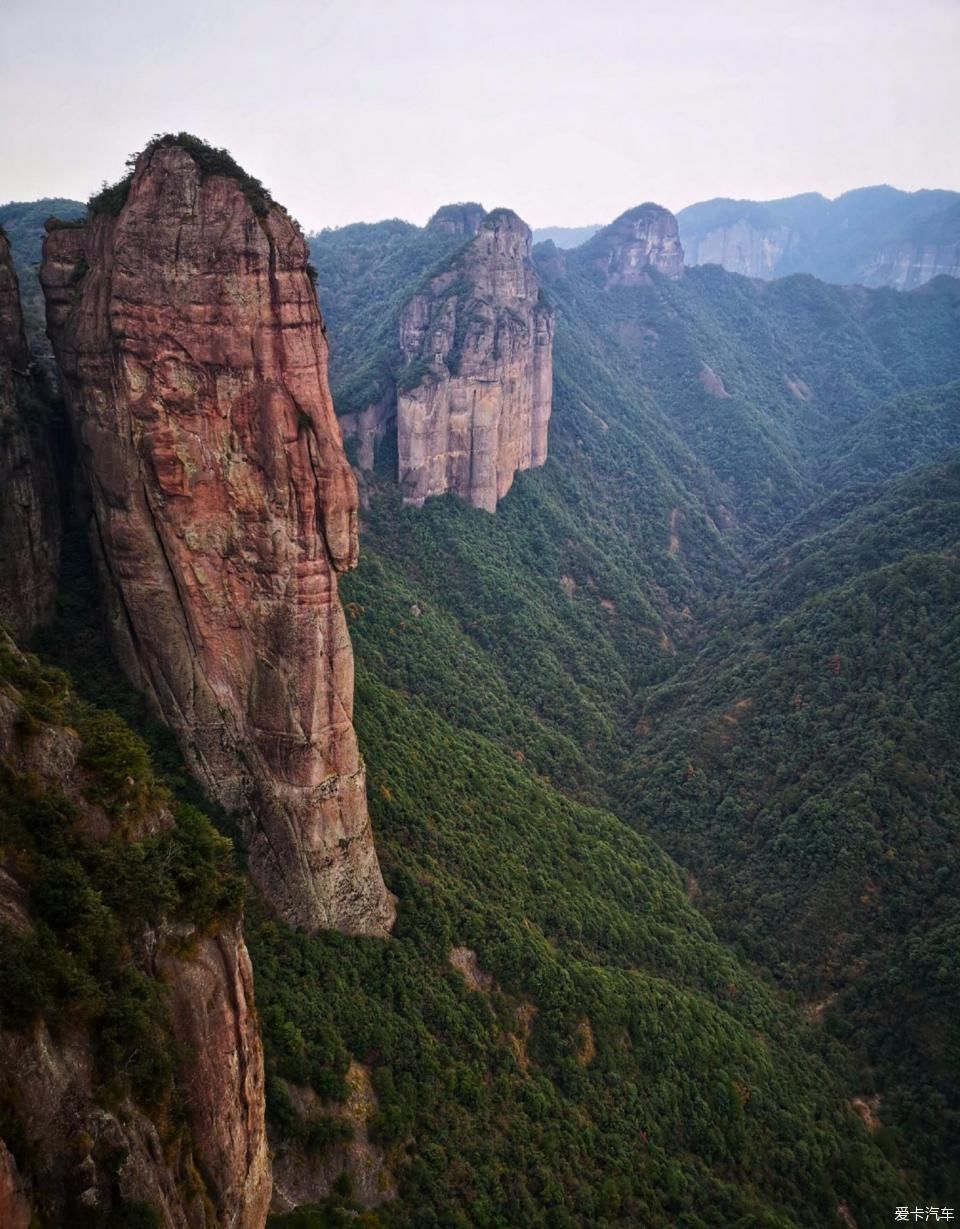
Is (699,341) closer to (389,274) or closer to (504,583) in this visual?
(389,274)

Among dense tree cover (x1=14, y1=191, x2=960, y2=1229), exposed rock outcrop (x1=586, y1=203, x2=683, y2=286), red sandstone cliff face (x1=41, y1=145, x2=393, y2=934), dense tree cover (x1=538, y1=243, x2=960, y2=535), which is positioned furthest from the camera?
exposed rock outcrop (x1=586, y1=203, x2=683, y2=286)

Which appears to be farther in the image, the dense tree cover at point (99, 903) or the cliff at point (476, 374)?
the cliff at point (476, 374)

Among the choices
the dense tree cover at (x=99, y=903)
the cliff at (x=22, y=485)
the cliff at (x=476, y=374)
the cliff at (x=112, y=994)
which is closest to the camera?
the cliff at (x=112, y=994)

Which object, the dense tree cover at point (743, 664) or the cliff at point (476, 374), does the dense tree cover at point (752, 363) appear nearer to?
the dense tree cover at point (743, 664)

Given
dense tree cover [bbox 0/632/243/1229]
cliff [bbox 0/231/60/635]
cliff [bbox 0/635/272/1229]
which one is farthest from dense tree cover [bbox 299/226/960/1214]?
cliff [bbox 0/635/272/1229]

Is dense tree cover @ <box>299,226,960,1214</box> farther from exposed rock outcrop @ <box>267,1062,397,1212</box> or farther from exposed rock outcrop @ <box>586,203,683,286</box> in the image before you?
exposed rock outcrop @ <box>586,203,683,286</box>

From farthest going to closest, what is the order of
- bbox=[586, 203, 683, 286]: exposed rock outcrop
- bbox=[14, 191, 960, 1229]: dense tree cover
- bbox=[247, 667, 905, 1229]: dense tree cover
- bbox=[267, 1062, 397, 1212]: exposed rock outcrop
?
→ bbox=[586, 203, 683, 286]: exposed rock outcrop → bbox=[14, 191, 960, 1229]: dense tree cover → bbox=[247, 667, 905, 1229]: dense tree cover → bbox=[267, 1062, 397, 1212]: exposed rock outcrop

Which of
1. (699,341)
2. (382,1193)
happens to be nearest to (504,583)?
(382,1193)

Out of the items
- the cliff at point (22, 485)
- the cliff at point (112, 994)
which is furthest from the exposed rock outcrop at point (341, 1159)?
the cliff at point (22, 485)
